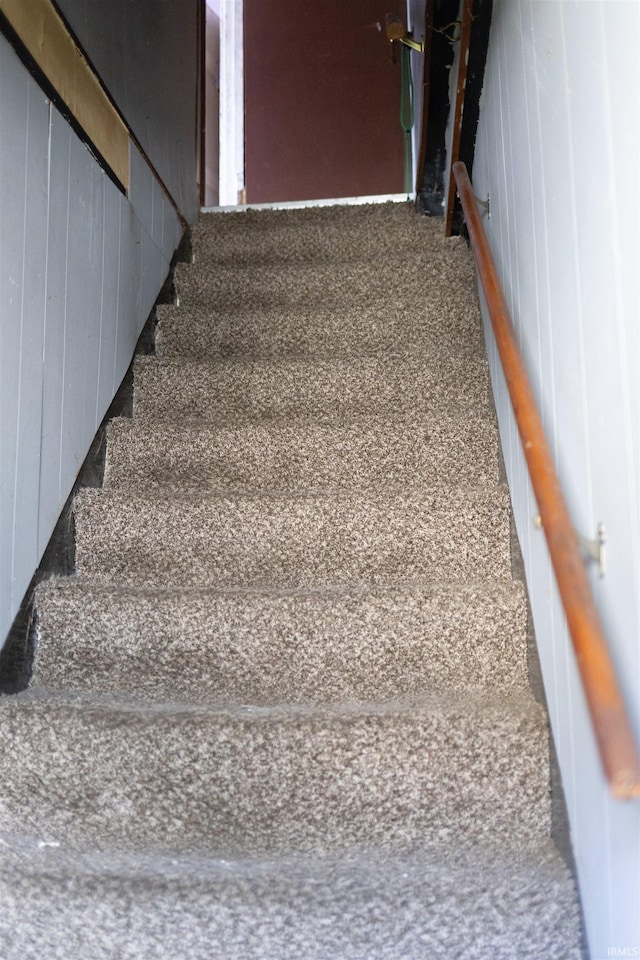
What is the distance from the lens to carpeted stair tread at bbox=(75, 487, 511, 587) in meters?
1.68

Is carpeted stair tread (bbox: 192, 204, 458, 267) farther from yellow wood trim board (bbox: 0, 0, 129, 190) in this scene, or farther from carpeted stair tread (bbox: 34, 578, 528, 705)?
carpeted stair tread (bbox: 34, 578, 528, 705)

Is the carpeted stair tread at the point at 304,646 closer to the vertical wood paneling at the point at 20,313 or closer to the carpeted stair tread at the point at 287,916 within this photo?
the vertical wood paneling at the point at 20,313

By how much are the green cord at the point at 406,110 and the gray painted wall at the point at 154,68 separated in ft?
4.19

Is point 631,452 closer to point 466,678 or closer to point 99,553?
point 466,678

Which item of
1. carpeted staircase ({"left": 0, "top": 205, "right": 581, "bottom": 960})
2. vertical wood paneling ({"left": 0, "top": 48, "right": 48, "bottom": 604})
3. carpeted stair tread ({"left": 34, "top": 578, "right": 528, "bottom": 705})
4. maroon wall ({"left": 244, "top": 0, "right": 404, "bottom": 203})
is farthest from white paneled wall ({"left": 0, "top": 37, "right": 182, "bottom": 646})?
maroon wall ({"left": 244, "top": 0, "right": 404, "bottom": 203})

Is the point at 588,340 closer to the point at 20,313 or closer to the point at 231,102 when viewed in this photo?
the point at 20,313

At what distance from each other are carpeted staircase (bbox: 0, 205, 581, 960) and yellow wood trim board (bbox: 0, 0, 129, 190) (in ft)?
2.45

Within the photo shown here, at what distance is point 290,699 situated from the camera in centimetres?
147

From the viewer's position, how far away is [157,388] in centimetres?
228

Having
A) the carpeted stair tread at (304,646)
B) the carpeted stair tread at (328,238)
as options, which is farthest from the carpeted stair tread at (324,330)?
the carpeted stair tread at (304,646)

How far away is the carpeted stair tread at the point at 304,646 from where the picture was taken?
1.47 meters

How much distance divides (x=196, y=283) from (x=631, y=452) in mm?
2192

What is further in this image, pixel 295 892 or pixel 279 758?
pixel 279 758

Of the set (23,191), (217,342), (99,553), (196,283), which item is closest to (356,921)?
(99,553)
